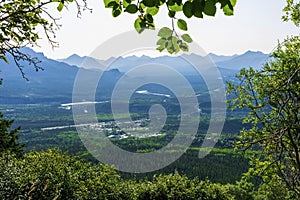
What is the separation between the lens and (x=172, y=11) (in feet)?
5.01

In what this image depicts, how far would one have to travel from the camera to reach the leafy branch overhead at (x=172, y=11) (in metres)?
1.23

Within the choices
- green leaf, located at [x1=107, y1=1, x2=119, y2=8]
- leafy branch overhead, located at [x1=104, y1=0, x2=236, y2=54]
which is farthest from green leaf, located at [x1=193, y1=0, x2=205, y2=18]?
green leaf, located at [x1=107, y1=1, x2=119, y2=8]

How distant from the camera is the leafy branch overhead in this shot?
123 centimetres

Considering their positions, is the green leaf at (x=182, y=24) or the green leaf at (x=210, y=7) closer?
the green leaf at (x=210, y=7)

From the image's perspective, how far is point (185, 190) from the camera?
17750mm

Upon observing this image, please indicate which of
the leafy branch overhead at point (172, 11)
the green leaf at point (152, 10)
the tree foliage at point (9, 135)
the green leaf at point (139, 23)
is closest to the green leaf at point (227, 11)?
the leafy branch overhead at point (172, 11)

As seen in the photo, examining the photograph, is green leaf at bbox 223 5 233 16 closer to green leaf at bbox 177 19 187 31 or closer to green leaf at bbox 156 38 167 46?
green leaf at bbox 177 19 187 31

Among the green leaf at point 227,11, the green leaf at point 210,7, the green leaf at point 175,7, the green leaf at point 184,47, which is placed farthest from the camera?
the green leaf at point 184,47

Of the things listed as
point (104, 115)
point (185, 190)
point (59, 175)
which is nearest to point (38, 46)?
point (59, 175)

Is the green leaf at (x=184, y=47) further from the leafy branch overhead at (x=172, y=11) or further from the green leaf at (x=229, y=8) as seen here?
the green leaf at (x=229, y=8)

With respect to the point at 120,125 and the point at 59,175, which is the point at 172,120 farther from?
the point at 59,175

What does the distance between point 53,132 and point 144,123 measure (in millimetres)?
52369

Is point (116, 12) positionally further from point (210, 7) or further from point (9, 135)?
point (9, 135)

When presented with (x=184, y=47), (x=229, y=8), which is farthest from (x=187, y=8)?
(x=184, y=47)
